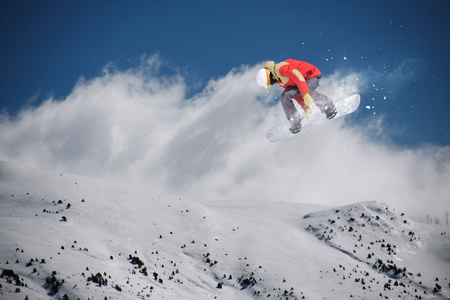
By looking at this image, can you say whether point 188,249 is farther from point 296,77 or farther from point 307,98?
point 296,77

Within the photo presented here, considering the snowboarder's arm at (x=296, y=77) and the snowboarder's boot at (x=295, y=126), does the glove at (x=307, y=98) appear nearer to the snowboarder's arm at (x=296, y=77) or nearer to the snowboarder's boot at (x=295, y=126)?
the snowboarder's arm at (x=296, y=77)

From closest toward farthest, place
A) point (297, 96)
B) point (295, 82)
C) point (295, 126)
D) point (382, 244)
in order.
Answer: point (295, 82) < point (297, 96) < point (295, 126) < point (382, 244)

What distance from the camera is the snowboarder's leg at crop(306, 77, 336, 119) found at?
8.61 meters

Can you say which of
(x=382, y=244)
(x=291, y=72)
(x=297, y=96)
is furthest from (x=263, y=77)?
(x=382, y=244)

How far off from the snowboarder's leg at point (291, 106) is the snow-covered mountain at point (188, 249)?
36.7ft

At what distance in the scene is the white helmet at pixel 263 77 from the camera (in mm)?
7863

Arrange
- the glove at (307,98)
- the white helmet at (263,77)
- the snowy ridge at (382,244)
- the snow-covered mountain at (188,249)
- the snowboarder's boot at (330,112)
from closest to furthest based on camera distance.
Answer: the white helmet at (263,77)
the glove at (307,98)
the snowboarder's boot at (330,112)
the snow-covered mountain at (188,249)
the snowy ridge at (382,244)

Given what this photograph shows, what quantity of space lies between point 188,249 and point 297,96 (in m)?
19.9

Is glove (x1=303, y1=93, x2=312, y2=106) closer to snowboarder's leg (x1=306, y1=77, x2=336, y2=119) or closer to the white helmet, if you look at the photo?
snowboarder's leg (x1=306, y1=77, x2=336, y2=119)

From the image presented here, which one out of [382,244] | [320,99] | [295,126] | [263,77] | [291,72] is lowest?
[263,77]

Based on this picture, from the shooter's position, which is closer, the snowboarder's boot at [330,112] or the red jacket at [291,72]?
the red jacket at [291,72]

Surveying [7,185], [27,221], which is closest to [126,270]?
[27,221]

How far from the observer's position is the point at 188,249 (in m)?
25.9

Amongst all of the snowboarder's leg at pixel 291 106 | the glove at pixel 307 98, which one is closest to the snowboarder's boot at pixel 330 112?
the snowboarder's leg at pixel 291 106
